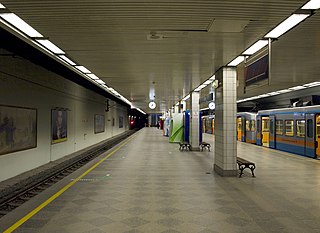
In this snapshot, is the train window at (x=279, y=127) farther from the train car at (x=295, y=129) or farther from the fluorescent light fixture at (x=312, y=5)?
the fluorescent light fixture at (x=312, y=5)

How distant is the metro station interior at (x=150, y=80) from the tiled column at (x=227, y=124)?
0.10ft

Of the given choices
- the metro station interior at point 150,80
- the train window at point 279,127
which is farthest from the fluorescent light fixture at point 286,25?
the train window at point 279,127

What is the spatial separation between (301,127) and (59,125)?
1045 cm

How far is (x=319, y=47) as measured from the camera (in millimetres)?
6629

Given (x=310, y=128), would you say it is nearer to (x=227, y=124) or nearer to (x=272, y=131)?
(x=272, y=131)

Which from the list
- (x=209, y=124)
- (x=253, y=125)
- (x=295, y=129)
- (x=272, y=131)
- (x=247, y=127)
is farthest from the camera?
(x=209, y=124)

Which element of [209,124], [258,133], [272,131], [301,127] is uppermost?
[209,124]

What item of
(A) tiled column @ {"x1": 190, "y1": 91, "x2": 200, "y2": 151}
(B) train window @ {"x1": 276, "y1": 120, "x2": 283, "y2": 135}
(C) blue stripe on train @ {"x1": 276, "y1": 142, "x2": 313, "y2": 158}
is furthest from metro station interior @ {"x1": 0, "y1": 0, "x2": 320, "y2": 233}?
(A) tiled column @ {"x1": 190, "y1": 91, "x2": 200, "y2": 151}

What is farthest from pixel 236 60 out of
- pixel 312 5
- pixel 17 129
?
pixel 17 129

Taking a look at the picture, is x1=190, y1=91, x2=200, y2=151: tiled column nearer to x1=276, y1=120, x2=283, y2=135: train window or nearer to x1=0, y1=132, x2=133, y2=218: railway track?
x1=276, y1=120, x2=283, y2=135: train window

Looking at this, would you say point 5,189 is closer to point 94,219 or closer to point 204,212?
point 94,219

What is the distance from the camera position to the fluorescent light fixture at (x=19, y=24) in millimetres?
4582

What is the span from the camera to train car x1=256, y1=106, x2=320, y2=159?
12.0 meters

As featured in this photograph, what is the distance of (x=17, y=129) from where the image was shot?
26.0 ft
